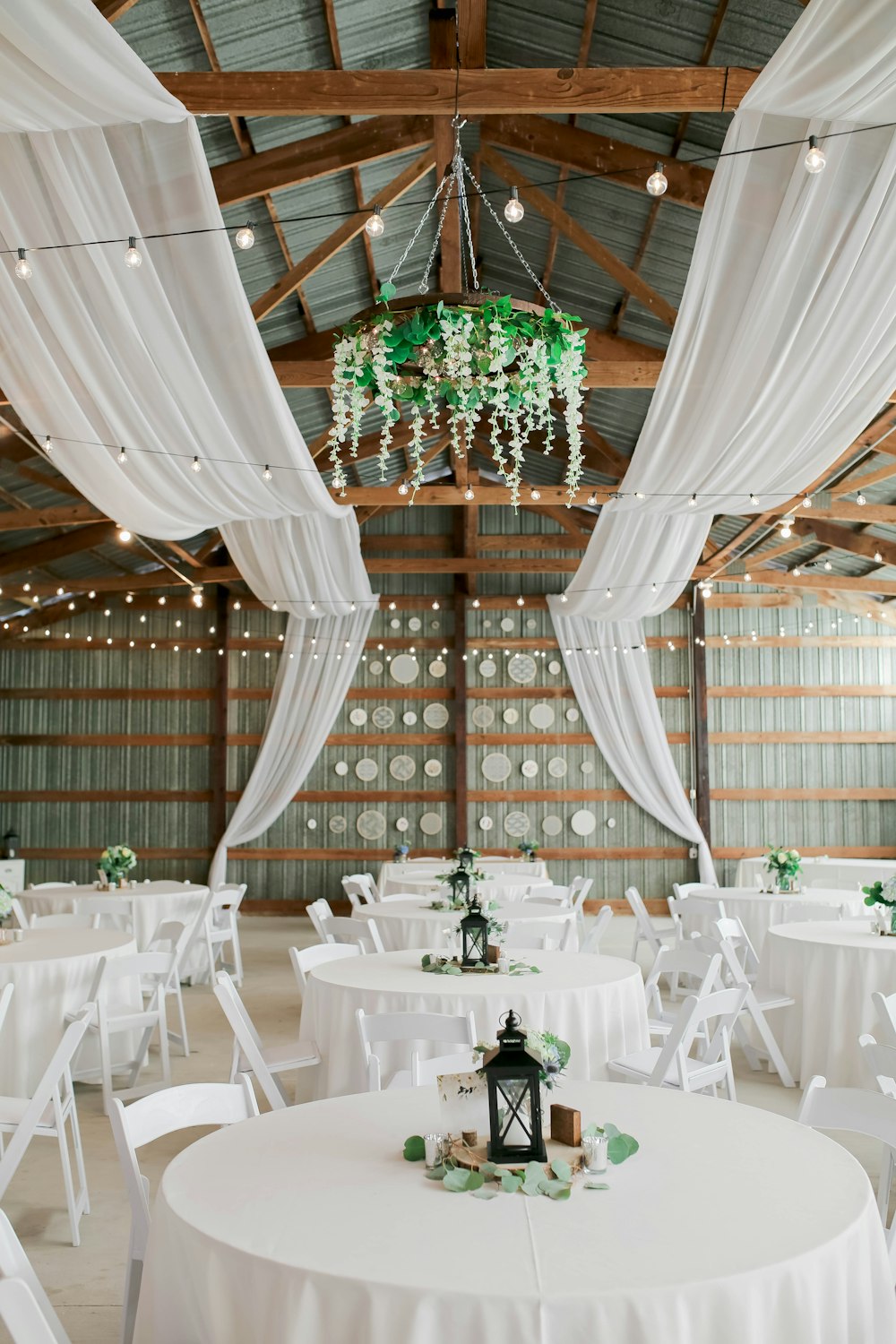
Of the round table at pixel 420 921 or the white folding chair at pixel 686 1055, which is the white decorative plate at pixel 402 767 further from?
the white folding chair at pixel 686 1055

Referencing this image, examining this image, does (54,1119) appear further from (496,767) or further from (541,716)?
(541,716)

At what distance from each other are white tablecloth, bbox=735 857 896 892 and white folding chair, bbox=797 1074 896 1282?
29.0 feet

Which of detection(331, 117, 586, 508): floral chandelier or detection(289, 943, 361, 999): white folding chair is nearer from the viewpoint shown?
detection(331, 117, 586, 508): floral chandelier

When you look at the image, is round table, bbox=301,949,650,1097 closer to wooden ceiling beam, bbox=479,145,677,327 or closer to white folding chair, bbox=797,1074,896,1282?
white folding chair, bbox=797,1074,896,1282

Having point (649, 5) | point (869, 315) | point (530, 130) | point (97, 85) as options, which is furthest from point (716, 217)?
point (530, 130)

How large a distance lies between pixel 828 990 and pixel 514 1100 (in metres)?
4.07

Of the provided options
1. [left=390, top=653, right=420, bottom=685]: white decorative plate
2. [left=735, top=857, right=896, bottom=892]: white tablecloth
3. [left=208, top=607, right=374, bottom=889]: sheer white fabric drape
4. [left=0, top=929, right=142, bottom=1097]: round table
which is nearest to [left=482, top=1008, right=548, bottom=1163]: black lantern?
[left=0, top=929, right=142, bottom=1097]: round table

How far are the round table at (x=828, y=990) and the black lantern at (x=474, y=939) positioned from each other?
1953mm

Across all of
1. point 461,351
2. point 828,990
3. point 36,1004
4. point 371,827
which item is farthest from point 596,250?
point 371,827

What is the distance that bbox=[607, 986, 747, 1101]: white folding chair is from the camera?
13.4 ft

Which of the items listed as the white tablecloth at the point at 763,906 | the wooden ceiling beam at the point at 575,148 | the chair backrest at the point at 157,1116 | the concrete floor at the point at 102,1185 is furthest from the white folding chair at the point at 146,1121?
the white tablecloth at the point at 763,906

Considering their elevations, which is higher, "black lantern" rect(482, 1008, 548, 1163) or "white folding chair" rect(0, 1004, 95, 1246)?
"black lantern" rect(482, 1008, 548, 1163)

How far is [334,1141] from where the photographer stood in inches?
108

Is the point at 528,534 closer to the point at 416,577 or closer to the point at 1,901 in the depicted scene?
the point at 416,577
